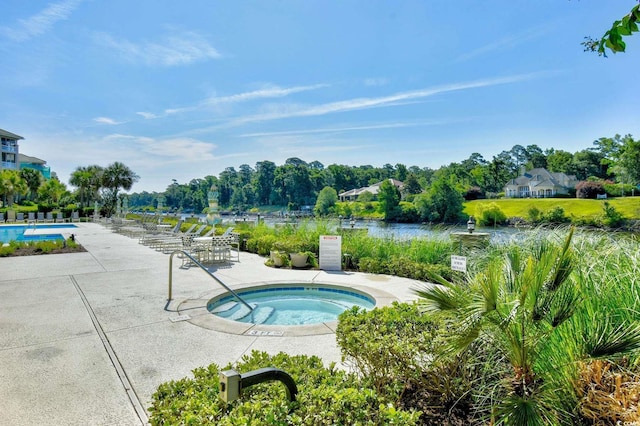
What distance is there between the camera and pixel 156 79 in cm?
1384

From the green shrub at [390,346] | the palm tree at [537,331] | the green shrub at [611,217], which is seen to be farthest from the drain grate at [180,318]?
the green shrub at [611,217]

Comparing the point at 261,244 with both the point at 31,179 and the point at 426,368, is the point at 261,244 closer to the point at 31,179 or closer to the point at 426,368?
the point at 426,368

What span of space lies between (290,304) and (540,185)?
7145 centimetres

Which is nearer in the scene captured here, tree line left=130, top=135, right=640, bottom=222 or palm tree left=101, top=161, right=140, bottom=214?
palm tree left=101, top=161, right=140, bottom=214

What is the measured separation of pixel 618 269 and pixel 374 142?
37962 millimetres

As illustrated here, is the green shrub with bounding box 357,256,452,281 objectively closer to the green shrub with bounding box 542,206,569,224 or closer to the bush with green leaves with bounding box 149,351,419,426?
the bush with green leaves with bounding box 149,351,419,426

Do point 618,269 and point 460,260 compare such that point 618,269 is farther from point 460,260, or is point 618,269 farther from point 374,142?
point 374,142

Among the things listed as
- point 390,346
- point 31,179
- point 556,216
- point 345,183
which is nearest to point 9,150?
point 31,179

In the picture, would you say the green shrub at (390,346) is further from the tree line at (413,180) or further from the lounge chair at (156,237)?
the tree line at (413,180)

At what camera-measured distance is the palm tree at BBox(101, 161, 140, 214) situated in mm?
37500

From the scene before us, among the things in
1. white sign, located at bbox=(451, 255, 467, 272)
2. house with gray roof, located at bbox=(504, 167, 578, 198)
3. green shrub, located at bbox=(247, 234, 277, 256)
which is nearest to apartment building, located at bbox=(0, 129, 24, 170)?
green shrub, located at bbox=(247, 234, 277, 256)

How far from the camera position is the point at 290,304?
7.00m

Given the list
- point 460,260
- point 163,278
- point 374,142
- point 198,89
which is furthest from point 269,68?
point 374,142

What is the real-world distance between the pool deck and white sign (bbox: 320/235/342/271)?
76cm
